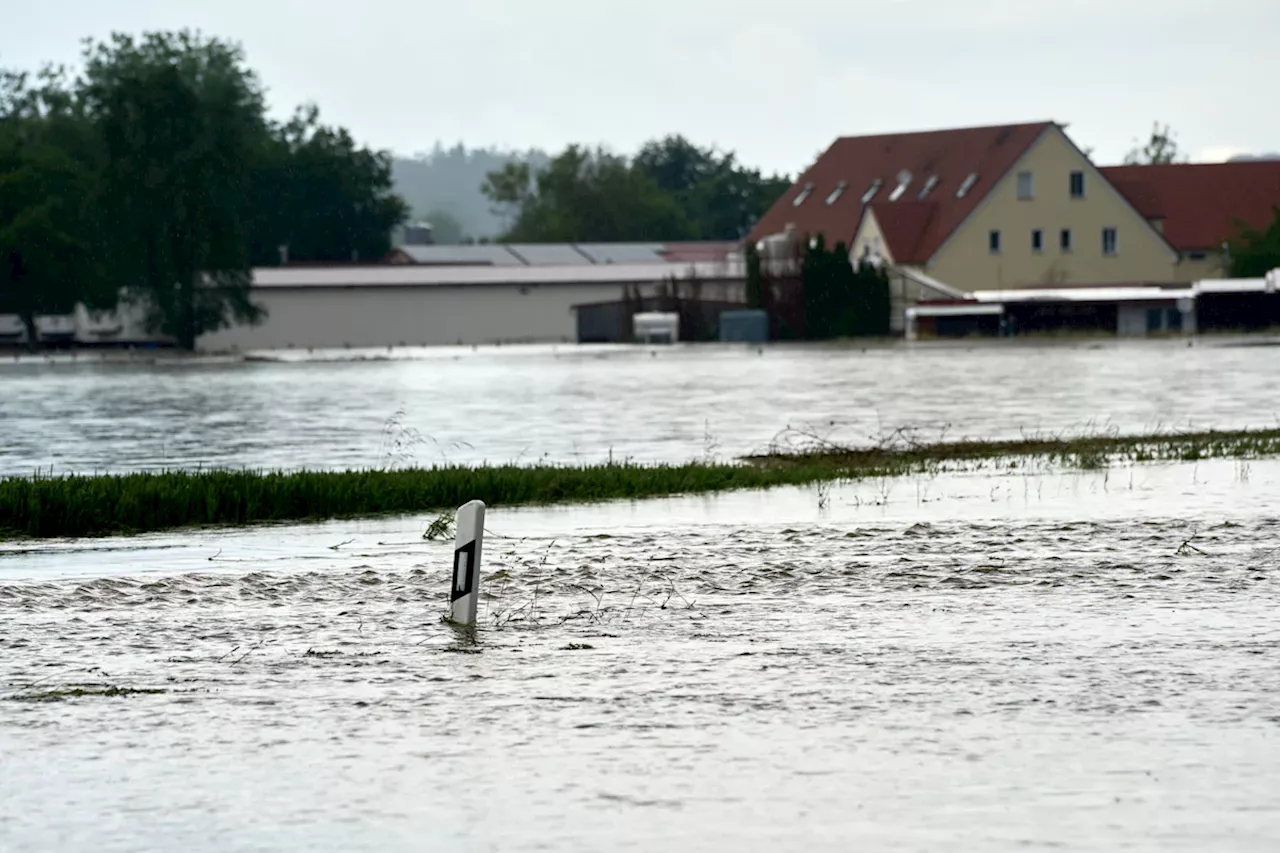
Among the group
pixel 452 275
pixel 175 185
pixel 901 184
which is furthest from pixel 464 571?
pixel 901 184

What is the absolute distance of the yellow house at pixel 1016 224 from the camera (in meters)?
125

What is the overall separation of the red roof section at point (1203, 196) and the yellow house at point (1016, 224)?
1.61 meters

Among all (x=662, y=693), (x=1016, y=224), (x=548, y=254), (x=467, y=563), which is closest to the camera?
(x=662, y=693)

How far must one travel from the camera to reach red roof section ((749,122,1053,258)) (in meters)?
126

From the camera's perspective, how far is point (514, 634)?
14.5 metres

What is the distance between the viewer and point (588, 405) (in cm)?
4947

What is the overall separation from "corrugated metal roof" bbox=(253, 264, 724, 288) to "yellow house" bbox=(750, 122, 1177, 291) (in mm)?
11277

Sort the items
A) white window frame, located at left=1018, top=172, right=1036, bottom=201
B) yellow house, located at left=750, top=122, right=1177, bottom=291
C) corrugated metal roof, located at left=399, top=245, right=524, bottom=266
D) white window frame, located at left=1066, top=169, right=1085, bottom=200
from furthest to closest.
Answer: corrugated metal roof, located at left=399, top=245, right=524, bottom=266
white window frame, located at left=1066, top=169, right=1085, bottom=200
white window frame, located at left=1018, top=172, right=1036, bottom=201
yellow house, located at left=750, top=122, right=1177, bottom=291

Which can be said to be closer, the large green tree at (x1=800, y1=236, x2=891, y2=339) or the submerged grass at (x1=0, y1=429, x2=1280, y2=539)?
the submerged grass at (x1=0, y1=429, x2=1280, y2=539)

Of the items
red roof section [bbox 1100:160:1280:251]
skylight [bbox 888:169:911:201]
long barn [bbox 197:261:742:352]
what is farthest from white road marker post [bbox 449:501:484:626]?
skylight [bbox 888:169:911:201]

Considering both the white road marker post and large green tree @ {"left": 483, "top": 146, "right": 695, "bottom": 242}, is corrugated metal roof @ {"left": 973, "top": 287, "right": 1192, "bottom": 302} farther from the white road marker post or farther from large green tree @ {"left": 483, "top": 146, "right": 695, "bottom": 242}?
A: the white road marker post

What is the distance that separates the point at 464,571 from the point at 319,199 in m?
140

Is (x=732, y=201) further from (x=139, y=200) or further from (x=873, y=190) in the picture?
(x=139, y=200)

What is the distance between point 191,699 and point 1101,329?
108545 millimetres
